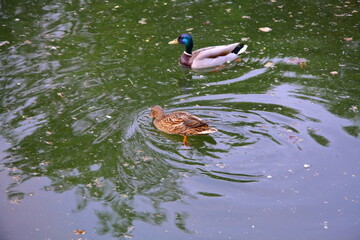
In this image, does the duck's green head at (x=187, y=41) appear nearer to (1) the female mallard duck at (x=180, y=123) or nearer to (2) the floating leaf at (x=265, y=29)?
(2) the floating leaf at (x=265, y=29)

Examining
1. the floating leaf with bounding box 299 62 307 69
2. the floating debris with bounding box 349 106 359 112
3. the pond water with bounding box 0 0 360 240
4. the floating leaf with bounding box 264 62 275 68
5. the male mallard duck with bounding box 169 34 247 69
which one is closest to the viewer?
the pond water with bounding box 0 0 360 240

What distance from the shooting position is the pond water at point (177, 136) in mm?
5133

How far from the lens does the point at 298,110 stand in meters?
6.99

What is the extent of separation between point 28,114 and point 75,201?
7.52 feet

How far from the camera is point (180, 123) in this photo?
6.49 m

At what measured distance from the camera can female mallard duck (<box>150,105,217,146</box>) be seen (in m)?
6.36

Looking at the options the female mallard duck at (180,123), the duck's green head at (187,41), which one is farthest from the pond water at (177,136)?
the duck's green head at (187,41)

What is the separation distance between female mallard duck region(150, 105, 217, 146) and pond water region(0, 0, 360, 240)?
129 mm

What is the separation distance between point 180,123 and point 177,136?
27cm

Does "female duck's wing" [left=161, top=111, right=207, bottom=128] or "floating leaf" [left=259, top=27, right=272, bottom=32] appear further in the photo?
"floating leaf" [left=259, top=27, right=272, bottom=32]

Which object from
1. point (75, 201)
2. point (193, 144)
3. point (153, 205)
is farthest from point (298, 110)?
point (75, 201)

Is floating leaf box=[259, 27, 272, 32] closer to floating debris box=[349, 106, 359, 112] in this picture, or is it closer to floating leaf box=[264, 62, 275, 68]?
floating leaf box=[264, 62, 275, 68]

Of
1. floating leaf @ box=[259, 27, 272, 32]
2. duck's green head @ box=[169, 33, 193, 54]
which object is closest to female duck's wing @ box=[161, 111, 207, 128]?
duck's green head @ box=[169, 33, 193, 54]

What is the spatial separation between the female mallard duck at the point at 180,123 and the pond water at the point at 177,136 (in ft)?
0.42
